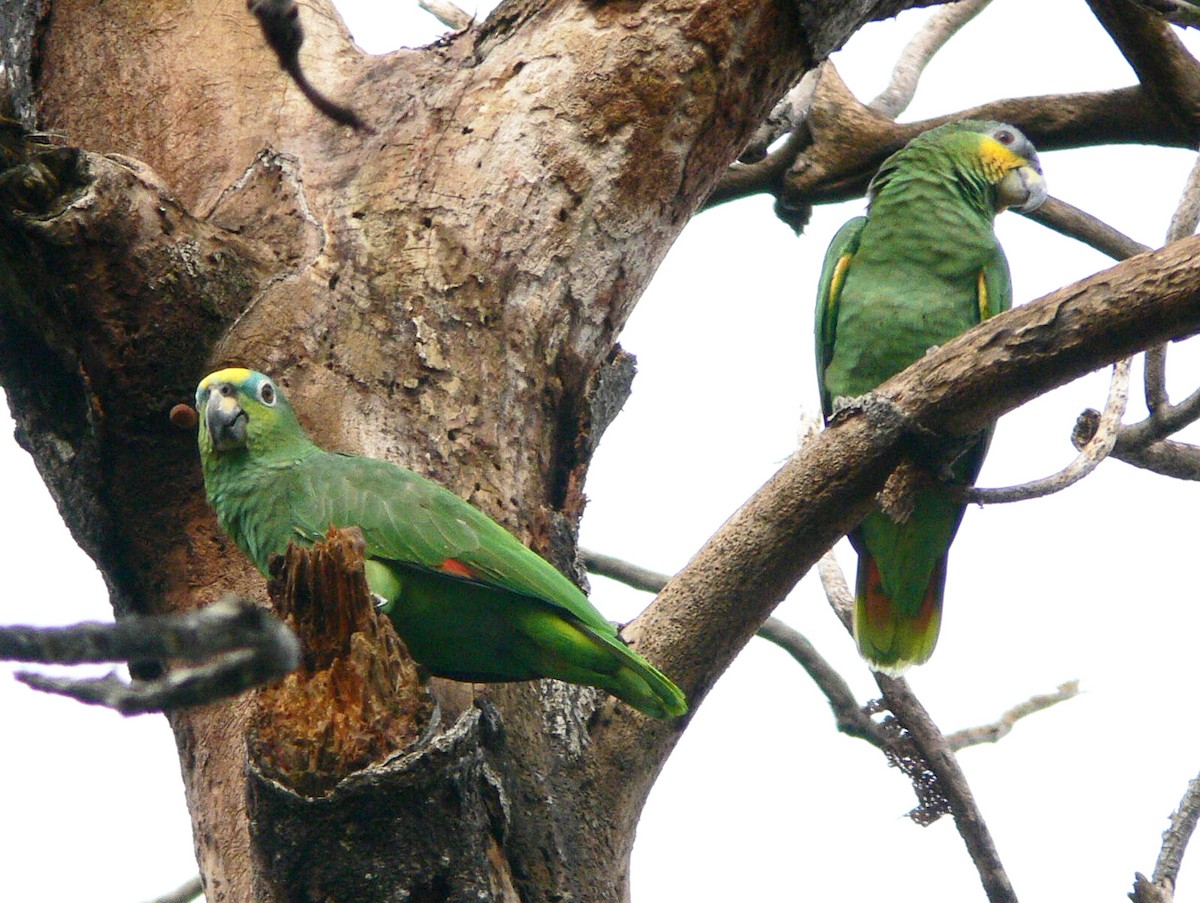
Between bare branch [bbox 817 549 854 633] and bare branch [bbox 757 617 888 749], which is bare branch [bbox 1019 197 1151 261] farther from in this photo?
bare branch [bbox 757 617 888 749]

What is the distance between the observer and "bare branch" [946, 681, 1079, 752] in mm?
4109

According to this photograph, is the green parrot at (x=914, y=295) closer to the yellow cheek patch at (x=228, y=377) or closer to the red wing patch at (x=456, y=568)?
the red wing patch at (x=456, y=568)

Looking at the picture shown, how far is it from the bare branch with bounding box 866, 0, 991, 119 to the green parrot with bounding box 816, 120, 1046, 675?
0.49 metres

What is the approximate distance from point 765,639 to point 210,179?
1.98 meters

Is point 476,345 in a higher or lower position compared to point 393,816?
higher

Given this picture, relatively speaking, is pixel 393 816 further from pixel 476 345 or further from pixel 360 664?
pixel 476 345

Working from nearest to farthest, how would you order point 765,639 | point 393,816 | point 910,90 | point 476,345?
point 393,816, point 476,345, point 765,639, point 910,90

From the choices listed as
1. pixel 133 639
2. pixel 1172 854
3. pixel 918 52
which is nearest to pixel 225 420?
pixel 133 639

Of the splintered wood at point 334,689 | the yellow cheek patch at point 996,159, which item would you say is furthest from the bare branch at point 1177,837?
the yellow cheek patch at point 996,159

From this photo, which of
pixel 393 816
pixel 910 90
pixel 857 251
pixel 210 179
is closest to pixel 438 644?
pixel 393 816

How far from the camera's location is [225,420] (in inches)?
99.0

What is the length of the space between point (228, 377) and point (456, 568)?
1.94 ft

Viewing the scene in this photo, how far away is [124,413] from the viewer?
258cm

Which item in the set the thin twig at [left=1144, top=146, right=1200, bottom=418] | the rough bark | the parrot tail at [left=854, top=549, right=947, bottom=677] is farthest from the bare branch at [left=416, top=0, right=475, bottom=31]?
the thin twig at [left=1144, top=146, right=1200, bottom=418]
